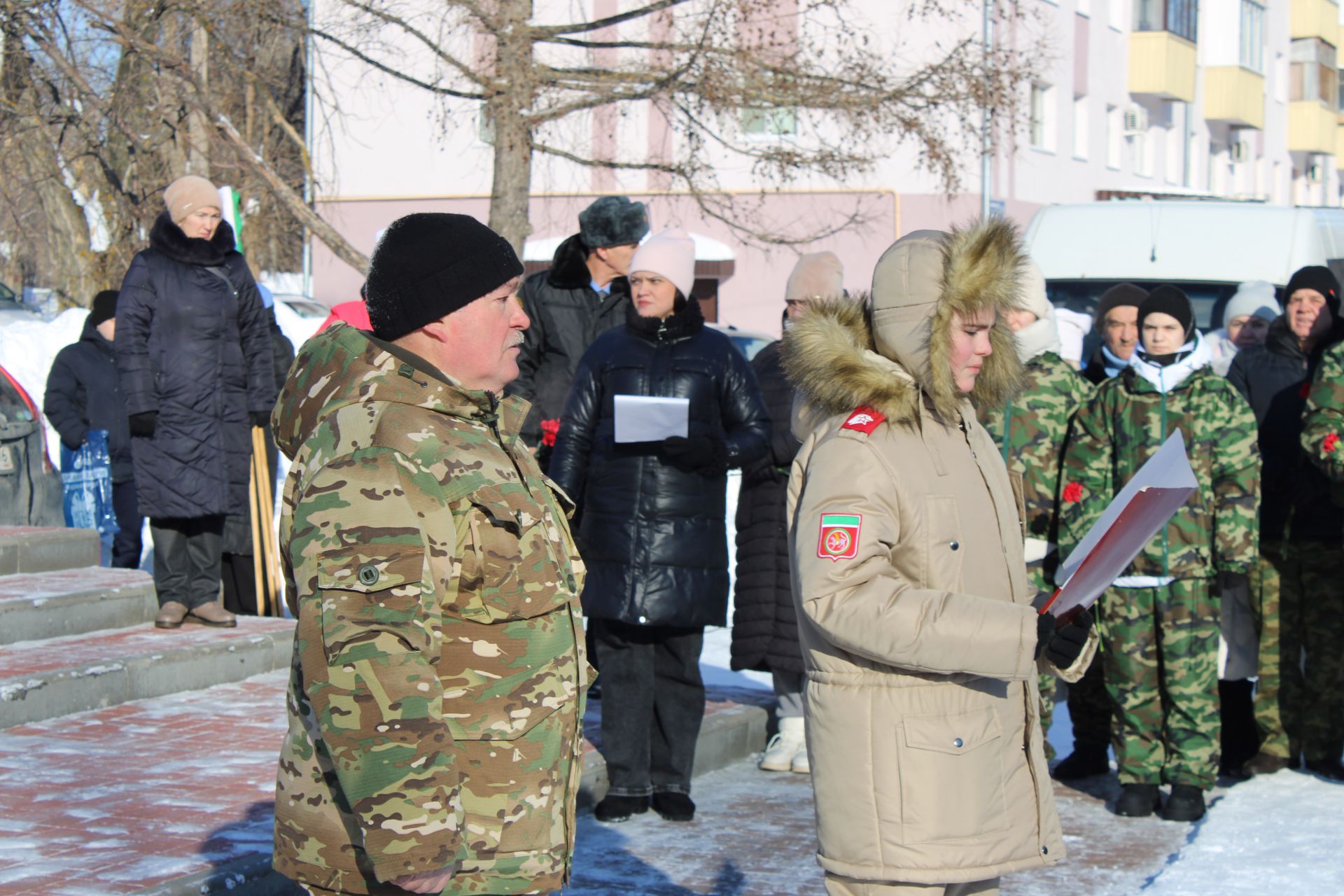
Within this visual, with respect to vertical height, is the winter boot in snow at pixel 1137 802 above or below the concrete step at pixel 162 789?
below

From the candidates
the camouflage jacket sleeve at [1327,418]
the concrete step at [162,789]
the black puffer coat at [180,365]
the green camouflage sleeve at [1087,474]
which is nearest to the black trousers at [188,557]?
the black puffer coat at [180,365]

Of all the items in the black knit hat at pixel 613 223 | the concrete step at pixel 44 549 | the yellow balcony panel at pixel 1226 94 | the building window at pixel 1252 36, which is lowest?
the concrete step at pixel 44 549

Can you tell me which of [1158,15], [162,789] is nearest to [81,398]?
[162,789]

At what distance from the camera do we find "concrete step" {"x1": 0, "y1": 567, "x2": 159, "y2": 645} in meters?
7.14

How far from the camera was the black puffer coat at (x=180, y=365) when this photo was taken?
7.25 metres

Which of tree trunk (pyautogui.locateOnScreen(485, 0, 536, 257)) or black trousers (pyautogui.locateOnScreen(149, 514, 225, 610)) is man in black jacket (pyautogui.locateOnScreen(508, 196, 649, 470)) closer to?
black trousers (pyautogui.locateOnScreen(149, 514, 225, 610))

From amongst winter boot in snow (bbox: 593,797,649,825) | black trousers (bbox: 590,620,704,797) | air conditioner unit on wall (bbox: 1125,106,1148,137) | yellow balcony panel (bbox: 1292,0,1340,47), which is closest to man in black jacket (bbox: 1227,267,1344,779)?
black trousers (bbox: 590,620,704,797)

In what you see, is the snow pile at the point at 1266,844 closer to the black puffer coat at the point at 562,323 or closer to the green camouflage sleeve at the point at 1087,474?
the green camouflage sleeve at the point at 1087,474

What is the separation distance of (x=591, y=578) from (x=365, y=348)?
3160mm

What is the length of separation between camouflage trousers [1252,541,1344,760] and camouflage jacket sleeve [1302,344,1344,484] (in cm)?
49

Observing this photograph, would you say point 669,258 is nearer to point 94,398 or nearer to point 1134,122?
point 94,398

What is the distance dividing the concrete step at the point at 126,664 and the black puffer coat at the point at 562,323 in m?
1.48

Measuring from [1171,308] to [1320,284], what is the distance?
1.23 metres

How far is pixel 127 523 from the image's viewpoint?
32.2 feet
